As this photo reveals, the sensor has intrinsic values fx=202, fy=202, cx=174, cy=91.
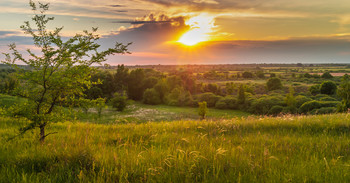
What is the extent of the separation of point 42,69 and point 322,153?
6.98 meters

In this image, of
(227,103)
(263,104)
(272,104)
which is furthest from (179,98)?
(272,104)

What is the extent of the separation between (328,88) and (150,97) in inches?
2719

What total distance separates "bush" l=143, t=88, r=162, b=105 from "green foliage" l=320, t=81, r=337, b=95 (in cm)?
6520

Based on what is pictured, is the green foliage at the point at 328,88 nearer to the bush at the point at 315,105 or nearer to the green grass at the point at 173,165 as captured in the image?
the bush at the point at 315,105

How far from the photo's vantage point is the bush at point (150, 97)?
89156 millimetres

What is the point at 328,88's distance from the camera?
74250mm

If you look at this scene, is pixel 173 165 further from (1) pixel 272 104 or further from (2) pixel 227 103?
(2) pixel 227 103

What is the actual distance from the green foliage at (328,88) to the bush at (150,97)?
6520 centimetres

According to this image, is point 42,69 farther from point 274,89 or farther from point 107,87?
point 274,89

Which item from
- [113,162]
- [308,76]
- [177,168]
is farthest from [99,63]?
[308,76]

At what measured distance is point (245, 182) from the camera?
3.09 metres

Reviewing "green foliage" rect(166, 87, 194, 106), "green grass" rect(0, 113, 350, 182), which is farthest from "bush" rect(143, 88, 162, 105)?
A: "green grass" rect(0, 113, 350, 182)

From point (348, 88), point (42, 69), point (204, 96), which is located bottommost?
point (204, 96)

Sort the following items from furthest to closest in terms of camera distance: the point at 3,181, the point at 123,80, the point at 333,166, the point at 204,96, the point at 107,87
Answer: the point at 123,80
the point at 204,96
the point at 107,87
the point at 333,166
the point at 3,181
